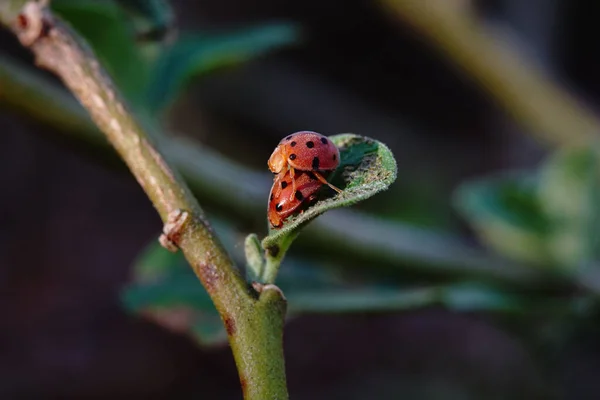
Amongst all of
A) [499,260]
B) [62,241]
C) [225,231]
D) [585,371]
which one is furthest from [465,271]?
[62,241]

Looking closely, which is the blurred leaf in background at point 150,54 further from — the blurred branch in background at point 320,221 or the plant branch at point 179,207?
the plant branch at point 179,207

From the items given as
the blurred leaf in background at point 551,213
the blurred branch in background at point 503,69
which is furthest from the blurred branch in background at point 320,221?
the blurred branch in background at point 503,69

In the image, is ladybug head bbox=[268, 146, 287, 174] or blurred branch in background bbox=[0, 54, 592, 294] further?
blurred branch in background bbox=[0, 54, 592, 294]

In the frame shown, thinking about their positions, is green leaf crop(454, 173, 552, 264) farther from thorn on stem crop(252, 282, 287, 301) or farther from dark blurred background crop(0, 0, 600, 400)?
thorn on stem crop(252, 282, 287, 301)

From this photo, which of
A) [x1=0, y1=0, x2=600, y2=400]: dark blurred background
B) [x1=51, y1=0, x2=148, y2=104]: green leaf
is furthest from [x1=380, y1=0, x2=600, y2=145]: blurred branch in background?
[x1=51, y1=0, x2=148, y2=104]: green leaf

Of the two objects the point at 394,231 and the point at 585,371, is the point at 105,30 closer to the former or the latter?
the point at 394,231

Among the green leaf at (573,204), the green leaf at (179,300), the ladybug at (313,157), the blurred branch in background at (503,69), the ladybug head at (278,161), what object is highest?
the blurred branch in background at (503,69)
